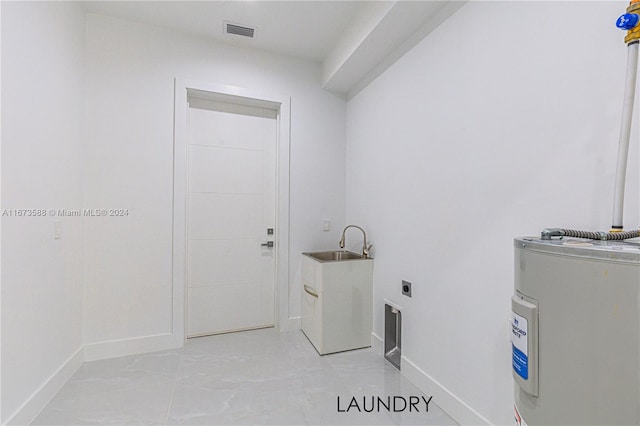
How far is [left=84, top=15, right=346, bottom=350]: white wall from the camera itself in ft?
8.01

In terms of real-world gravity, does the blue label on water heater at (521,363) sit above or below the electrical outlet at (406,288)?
above

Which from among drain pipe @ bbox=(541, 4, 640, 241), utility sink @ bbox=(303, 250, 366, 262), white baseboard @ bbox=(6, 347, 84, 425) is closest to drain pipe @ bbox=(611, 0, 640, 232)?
drain pipe @ bbox=(541, 4, 640, 241)

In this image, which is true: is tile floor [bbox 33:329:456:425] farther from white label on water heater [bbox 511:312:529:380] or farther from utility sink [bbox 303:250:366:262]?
white label on water heater [bbox 511:312:529:380]

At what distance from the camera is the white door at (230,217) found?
2.88 m

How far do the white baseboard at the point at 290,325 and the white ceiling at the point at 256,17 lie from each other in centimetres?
272

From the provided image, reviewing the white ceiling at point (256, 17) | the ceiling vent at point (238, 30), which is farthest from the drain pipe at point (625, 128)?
the ceiling vent at point (238, 30)

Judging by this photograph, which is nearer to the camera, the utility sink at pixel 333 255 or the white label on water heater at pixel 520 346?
the white label on water heater at pixel 520 346

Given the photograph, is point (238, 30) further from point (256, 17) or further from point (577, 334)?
point (577, 334)

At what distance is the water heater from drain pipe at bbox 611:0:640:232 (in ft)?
1.48

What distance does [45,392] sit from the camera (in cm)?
187

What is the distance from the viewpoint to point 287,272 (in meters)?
3.04

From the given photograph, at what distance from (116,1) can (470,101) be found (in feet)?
8.82

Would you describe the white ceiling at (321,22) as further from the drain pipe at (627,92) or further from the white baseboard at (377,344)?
the white baseboard at (377,344)

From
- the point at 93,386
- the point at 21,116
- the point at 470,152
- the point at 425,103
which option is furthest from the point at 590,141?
the point at 93,386
